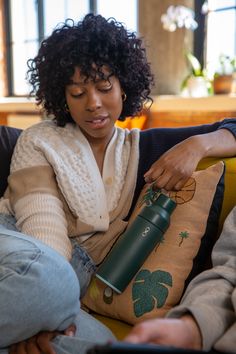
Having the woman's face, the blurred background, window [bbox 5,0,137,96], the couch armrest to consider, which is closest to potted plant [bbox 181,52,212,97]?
the blurred background

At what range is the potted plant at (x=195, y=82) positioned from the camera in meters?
3.45

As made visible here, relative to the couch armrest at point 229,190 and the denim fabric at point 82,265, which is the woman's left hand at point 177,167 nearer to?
the couch armrest at point 229,190

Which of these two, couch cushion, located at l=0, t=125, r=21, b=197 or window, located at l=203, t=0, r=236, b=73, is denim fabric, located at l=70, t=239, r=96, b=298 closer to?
couch cushion, located at l=0, t=125, r=21, b=197

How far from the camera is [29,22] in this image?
5.01 m

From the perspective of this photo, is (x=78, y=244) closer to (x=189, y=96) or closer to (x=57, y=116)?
(x=57, y=116)

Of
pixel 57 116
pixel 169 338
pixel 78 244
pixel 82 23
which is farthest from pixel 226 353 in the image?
pixel 82 23

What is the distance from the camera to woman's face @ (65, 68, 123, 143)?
1332 mm

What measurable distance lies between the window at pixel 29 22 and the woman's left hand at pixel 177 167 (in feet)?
11.0

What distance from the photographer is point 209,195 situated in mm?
1173

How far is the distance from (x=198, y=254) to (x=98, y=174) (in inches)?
14.9

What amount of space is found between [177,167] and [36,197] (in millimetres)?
379

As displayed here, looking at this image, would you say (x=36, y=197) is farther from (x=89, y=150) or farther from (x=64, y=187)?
(x=89, y=150)

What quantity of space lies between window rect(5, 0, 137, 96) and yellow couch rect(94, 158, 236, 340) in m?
3.33

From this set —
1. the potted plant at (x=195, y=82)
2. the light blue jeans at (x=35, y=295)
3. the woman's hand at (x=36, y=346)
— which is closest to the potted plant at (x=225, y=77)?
the potted plant at (x=195, y=82)
